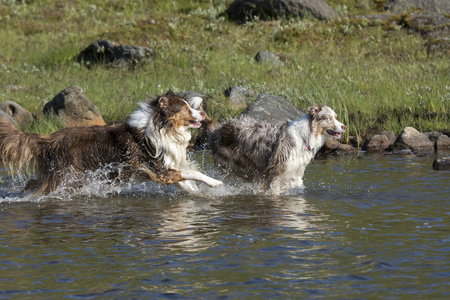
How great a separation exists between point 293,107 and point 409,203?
6101mm

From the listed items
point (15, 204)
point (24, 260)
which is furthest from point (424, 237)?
point (15, 204)

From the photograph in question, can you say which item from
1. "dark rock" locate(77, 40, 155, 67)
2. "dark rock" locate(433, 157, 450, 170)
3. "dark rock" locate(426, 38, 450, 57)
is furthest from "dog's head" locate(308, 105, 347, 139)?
"dark rock" locate(77, 40, 155, 67)

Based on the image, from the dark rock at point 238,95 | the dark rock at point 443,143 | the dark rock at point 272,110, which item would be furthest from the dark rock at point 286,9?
the dark rock at point 443,143

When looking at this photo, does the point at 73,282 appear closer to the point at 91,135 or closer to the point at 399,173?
the point at 91,135

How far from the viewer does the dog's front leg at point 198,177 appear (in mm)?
10008

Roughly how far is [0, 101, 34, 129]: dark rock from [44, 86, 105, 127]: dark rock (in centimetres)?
47

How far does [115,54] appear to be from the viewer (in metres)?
21.3

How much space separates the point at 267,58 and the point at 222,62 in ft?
4.58

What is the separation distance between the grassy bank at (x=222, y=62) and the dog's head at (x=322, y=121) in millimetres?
3947

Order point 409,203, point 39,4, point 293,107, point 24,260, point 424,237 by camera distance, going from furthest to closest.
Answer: point 39,4
point 293,107
point 409,203
point 424,237
point 24,260

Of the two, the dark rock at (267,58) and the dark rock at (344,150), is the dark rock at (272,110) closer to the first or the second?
the dark rock at (344,150)

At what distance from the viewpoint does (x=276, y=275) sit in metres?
6.23

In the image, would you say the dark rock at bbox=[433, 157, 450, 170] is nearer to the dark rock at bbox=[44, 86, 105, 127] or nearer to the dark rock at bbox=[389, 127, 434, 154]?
the dark rock at bbox=[389, 127, 434, 154]

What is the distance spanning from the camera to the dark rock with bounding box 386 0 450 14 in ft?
81.9
